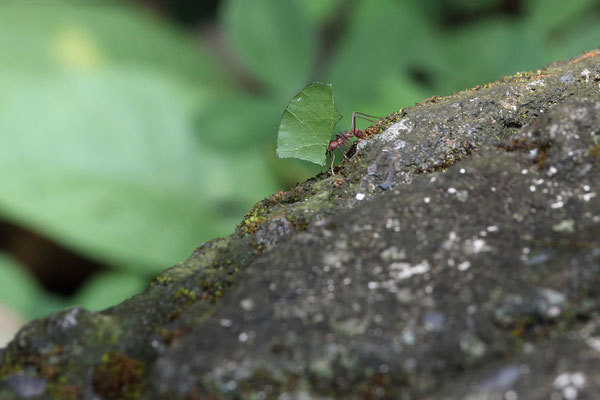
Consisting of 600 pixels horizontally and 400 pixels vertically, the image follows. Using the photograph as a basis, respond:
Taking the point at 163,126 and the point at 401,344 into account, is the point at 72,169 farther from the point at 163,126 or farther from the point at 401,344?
the point at 401,344

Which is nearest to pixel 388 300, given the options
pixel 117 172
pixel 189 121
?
pixel 117 172

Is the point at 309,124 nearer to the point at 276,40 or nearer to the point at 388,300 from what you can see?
the point at 388,300

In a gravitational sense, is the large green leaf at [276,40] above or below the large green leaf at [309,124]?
above

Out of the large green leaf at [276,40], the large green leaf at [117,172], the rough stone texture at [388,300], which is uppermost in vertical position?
the large green leaf at [276,40]

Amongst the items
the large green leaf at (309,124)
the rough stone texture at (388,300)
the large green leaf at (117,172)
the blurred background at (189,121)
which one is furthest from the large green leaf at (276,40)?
the rough stone texture at (388,300)

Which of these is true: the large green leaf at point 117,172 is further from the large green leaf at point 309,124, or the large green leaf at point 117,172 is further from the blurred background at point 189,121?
the large green leaf at point 309,124

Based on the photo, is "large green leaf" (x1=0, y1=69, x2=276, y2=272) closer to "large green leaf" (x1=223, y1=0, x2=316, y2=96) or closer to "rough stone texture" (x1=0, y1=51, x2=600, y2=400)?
"large green leaf" (x1=223, y1=0, x2=316, y2=96)

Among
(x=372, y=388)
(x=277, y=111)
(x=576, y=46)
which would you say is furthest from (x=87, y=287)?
(x=576, y=46)
